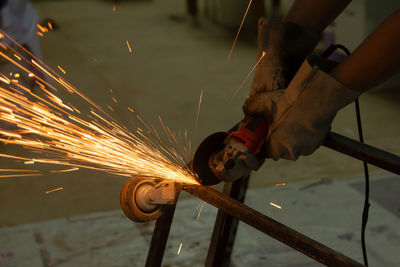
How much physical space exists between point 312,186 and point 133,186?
1.62 m

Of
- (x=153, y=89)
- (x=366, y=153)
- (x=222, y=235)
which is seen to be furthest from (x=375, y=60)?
(x=153, y=89)

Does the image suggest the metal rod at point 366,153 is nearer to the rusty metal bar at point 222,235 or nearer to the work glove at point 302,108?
the work glove at point 302,108

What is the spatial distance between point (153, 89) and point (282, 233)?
3895 mm

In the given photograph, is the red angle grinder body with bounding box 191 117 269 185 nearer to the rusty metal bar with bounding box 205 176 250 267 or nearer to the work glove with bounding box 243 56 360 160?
the work glove with bounding box 243 56 360 160

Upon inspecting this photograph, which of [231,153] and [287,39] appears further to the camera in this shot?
[287,39]

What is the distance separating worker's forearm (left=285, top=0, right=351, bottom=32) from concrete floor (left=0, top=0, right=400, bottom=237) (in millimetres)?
1553

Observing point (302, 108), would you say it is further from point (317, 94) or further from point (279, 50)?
point (279, 50)

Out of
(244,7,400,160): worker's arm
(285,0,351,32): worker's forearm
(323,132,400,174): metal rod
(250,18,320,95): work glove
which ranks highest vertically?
(285,0,351,32): worker's forearm

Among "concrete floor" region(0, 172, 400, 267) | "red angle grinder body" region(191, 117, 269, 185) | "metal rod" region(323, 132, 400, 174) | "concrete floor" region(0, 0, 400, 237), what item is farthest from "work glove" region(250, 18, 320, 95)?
"concrete floor" region(0, 0, 400, 237)

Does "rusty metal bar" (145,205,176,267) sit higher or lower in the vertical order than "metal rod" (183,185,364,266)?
lower

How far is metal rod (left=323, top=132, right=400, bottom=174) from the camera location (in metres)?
1.38

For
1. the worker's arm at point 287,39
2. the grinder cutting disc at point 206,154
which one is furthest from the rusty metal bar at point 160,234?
the worker's arm at point 287,39

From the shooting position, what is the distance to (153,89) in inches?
201

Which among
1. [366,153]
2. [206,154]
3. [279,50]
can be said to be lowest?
[206,154]
